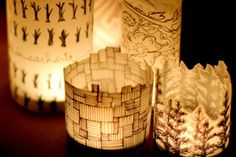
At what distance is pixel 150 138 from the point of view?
39.3 inches

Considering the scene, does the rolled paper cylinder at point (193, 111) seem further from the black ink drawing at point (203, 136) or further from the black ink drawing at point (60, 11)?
the black ink drawing at point (60, 11)

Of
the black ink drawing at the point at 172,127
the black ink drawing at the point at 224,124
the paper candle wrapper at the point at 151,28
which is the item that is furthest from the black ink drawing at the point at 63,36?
the black ink drawing at the point at 224,124

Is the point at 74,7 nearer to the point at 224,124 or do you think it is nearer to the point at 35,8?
the point at 35,8

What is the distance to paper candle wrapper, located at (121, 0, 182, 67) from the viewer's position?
956 mm

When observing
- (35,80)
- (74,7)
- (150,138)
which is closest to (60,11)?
(74,7)

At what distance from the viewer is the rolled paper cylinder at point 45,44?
0.98 meters

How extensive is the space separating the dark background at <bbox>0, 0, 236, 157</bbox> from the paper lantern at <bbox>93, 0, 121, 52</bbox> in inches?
6.0

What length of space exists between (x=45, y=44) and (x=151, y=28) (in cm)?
21

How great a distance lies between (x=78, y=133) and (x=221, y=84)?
0.26 m

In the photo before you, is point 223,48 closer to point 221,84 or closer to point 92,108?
point 221,84

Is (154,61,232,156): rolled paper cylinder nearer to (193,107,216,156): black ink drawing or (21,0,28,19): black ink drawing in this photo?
(193,107,216,156): black ink drawing

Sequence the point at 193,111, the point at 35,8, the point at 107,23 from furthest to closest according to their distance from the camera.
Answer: the point at 107,23 < the point at 35,8 < the point at 193,111

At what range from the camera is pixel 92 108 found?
87 cm

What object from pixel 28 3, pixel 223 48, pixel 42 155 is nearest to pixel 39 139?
pixel 42 155
